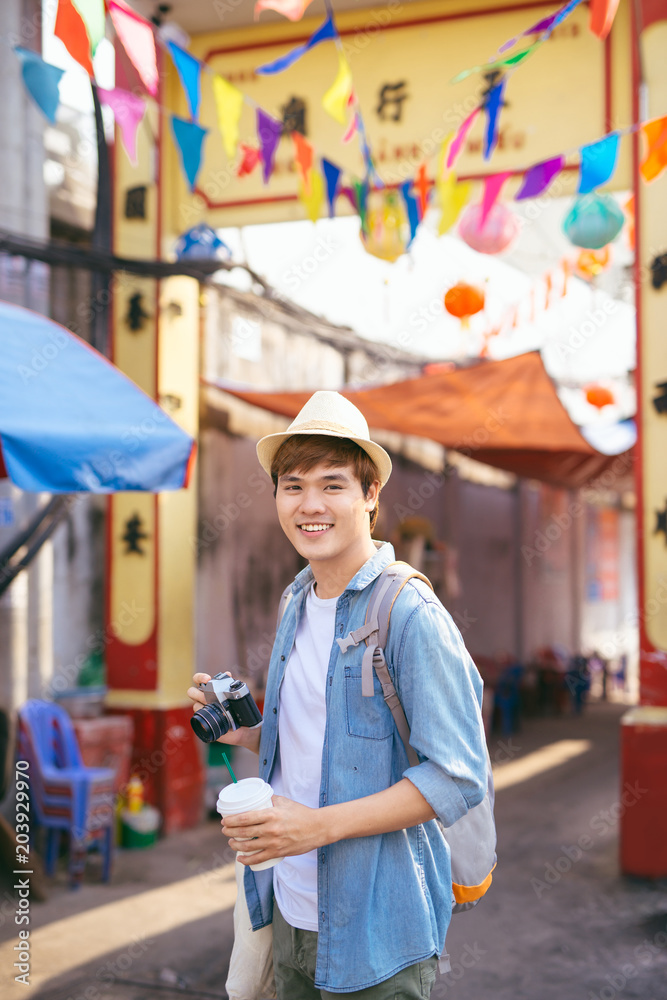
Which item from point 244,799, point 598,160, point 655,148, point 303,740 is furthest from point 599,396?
point 244,799

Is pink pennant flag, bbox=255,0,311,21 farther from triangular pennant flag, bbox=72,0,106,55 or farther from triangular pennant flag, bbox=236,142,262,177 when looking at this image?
triangular pennant flag, bbox=236,142,262,177

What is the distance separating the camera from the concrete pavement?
13.2 feet

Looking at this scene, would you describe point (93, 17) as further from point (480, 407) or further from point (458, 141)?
point (480, 407)

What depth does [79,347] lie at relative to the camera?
4.38 m

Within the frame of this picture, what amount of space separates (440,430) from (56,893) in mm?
3829

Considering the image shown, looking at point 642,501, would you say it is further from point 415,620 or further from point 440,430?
point 415,620

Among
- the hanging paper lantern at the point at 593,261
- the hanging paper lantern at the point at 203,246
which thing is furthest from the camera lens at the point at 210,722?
the hanging paper lantern at the point at 593,261

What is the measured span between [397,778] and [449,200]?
153 inches

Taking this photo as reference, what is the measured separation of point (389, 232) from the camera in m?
5.37

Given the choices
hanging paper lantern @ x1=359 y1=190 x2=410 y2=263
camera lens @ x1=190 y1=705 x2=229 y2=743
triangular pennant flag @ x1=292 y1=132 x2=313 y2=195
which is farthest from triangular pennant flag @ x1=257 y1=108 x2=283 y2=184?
camera lens @ x1=190 y1=705 x2=229 y2=743

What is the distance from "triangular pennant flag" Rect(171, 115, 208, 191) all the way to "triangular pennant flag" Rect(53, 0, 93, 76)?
710mm

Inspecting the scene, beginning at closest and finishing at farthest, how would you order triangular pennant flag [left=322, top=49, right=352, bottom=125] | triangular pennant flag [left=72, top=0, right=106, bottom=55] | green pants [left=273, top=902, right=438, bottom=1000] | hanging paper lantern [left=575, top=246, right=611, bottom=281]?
1. green pants [left=273, top=902, right=438, bottom=1000]
2. triangular pennant flag [left=72, top=0, right=106, bottom=55]
3. triangular pennant flag [left=322, top=49, right=352, bottom=125]
4. hanging paper lantern [left=575, top=246, right=611, bottom=281]

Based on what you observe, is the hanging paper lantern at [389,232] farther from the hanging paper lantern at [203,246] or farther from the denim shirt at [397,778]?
the denim shirt at [397,778]

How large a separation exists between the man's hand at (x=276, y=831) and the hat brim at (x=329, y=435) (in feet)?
2.41
